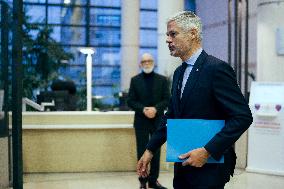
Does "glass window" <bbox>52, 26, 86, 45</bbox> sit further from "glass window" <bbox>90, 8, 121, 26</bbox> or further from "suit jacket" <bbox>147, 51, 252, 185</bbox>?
"suit jacket" <bbox>147, 51, 252, 185</bbox>

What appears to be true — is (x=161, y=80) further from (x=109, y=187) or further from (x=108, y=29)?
(x=108, y=29)

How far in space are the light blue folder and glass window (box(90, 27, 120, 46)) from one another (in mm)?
12790

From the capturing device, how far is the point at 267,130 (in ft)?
20.0

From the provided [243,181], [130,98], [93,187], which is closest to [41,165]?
[93,187]

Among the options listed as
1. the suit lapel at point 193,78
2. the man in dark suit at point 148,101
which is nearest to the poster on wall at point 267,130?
the man in dark suit at point 148,101

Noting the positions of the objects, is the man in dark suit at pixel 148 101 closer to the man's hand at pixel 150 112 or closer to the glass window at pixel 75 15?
→ the man's hand at pixel 150 112

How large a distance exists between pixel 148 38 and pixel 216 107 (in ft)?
43.9

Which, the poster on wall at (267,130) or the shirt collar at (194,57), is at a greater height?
the shirt collar at (194,57)

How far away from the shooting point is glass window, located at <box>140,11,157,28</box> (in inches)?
598

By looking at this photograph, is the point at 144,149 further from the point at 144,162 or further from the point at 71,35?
the point at 71,35

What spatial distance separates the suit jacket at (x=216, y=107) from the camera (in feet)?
6.12

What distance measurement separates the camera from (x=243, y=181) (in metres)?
5.64

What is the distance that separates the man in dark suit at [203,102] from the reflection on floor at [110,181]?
134 inches

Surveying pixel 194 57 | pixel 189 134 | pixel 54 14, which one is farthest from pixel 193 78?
pixel 54 14
